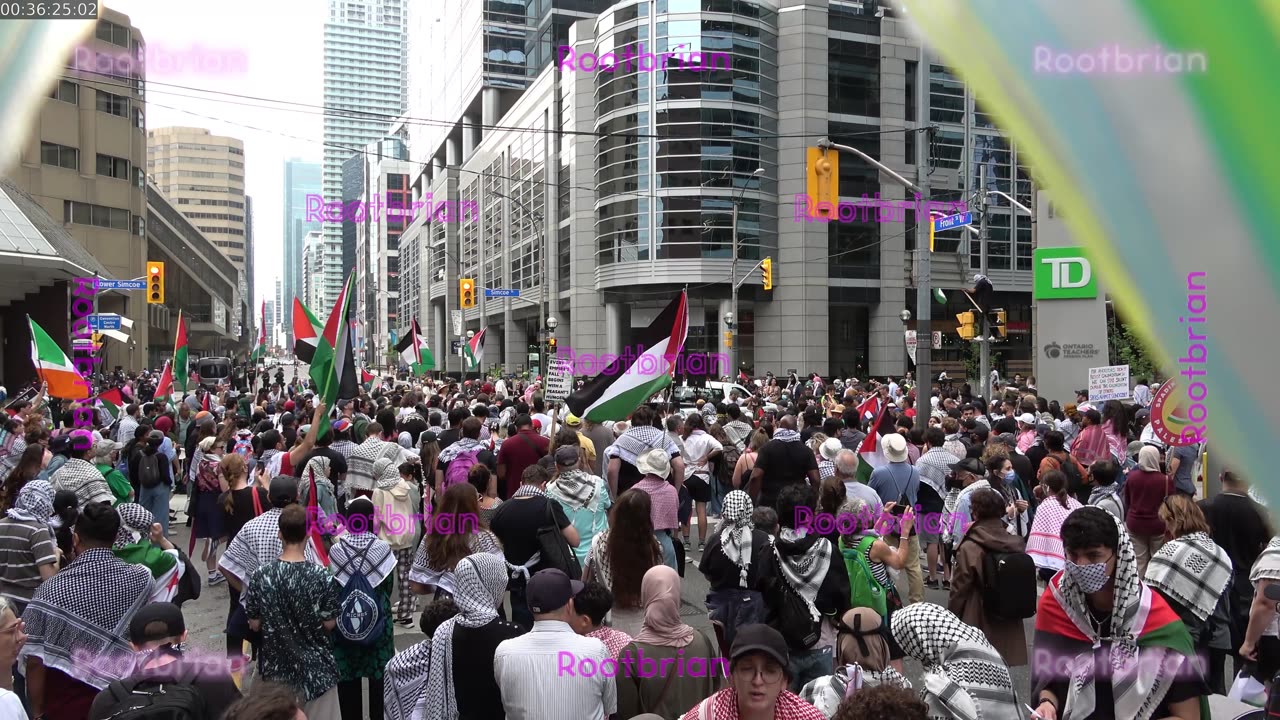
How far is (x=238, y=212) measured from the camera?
144m

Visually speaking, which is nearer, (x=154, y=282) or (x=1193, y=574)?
(x=1193, y=574)

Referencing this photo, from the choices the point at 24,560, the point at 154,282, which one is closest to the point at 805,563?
the point at 24,560

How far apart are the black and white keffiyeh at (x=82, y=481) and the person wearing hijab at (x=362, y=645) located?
327 centimetres

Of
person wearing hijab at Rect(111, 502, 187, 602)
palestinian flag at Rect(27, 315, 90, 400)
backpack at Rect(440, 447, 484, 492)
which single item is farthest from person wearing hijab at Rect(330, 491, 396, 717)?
palestinian flag at Rect(27, 315, 90, 400)

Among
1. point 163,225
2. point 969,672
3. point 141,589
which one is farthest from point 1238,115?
point 163,225

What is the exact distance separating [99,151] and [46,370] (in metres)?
34.3

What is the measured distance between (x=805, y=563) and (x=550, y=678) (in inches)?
65.6

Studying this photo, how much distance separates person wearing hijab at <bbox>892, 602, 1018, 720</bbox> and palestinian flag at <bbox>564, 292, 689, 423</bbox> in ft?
21.7

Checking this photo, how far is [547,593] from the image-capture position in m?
4.23

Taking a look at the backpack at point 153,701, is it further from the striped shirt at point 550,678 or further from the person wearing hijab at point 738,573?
the person wearing hijab at point 738,573

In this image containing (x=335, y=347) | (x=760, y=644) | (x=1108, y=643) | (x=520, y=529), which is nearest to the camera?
(x=760, y=644)

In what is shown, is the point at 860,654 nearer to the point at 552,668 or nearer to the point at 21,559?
the point at 552,668

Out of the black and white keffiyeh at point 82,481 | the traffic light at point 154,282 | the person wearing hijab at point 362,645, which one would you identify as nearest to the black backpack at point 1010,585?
the person wearing hijab at point 362,645

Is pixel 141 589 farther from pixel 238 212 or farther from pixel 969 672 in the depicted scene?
pixel 238 212
